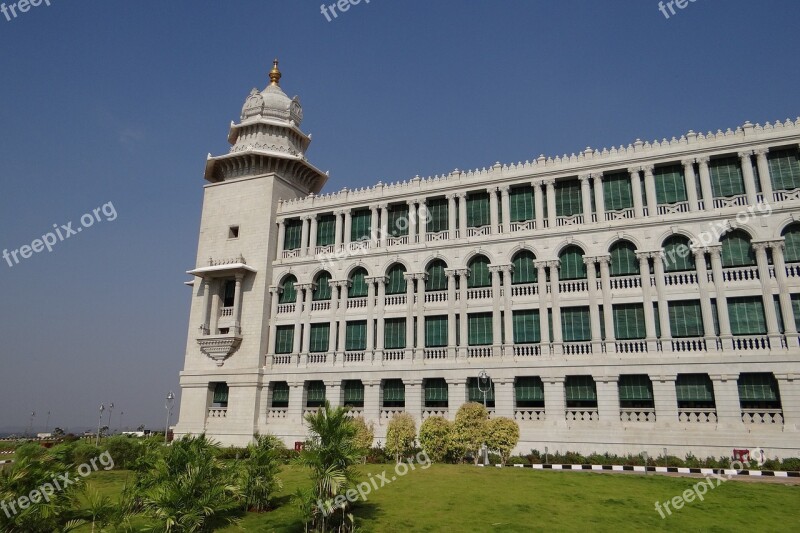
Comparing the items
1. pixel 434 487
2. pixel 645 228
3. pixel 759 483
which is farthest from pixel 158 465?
pixel 645 228

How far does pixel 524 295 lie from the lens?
3791cm

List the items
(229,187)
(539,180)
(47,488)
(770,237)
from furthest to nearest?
1. (229,187)
2. (539,180)
3. (770,237)
4. (47,488)

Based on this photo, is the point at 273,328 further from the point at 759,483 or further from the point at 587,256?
the point at 759,483

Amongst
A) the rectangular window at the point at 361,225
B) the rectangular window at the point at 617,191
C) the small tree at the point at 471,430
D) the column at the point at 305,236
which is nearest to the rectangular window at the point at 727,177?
the rectangular window at the point at 617,191

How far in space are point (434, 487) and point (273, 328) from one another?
2529cm

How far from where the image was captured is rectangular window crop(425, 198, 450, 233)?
42000 mm

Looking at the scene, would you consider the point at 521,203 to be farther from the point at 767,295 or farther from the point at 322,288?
the point at 322,288

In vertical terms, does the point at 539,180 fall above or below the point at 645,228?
above

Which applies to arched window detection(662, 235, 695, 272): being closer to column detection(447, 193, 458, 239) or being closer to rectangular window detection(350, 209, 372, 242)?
column detection(447, 193, 458, 239)

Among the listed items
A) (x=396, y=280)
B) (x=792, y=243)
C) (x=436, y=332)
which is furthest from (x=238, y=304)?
(x=792, y=243)

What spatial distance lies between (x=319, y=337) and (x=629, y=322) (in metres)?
22.3

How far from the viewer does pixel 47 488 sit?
53.0 ft
